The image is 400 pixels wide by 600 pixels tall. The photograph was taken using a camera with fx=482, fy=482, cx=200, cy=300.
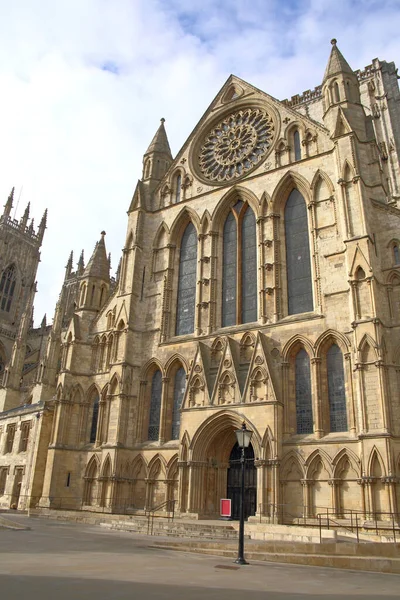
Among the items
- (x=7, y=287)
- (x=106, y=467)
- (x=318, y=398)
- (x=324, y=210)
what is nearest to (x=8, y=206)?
(x=7, y=287)

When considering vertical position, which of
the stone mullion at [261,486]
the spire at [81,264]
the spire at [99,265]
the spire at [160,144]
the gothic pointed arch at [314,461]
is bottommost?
the stone mullion at [261,486]

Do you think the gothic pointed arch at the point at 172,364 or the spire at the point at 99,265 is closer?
the gothic pointed arch at the point at 172,364

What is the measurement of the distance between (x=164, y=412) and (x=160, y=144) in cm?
1863

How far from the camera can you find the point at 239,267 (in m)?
25.5

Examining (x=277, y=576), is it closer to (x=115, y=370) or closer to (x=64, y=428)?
(x=115, y=370)

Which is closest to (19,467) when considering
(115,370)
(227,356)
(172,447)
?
(115,370)

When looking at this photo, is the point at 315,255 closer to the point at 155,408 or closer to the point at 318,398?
the point at 318,398

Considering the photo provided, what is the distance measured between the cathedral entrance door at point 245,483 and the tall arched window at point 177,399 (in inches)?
122

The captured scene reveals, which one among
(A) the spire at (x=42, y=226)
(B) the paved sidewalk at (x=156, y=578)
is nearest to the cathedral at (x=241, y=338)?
(B) the paved sidewalk at (x=156, y=578)

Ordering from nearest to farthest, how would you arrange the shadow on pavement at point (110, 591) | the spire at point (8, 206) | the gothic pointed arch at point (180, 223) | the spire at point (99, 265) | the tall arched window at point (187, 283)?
the shadow on pavement at point (110, 591), the tall arched window at point (187, 283), the gothic pointed arch at point (180, 223), the spire at point (99, 265), the spire at point (8, 206)

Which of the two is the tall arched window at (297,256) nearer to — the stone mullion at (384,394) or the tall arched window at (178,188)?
the stone mullion at (384,394)

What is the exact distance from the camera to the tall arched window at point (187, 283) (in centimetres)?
2636

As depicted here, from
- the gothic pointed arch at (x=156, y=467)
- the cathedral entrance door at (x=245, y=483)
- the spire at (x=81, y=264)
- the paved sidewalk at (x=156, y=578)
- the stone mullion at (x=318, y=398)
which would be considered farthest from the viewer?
the spire at (x=81, y=264)

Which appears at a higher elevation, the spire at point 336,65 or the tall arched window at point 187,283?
the spire at point 336,65
